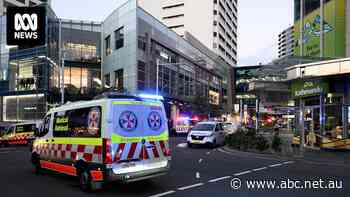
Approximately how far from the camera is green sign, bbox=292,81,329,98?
22.6m

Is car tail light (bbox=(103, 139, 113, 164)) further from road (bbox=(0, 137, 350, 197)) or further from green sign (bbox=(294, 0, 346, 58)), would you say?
green sign (bbox=(294, 0, 346, 58))

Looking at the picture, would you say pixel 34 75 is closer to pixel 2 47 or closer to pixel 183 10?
pixel 2 47

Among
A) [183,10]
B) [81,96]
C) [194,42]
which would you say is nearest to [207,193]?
[81,96]

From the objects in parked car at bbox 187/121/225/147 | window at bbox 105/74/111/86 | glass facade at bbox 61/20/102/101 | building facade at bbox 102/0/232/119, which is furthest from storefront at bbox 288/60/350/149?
glass facade at bbox 61/20/102/101

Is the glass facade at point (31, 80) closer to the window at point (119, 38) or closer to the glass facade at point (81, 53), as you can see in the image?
the glass facade at point (81, 53)

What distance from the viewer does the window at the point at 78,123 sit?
969cm

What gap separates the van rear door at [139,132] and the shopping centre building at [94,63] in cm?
3639

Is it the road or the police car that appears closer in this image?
the road

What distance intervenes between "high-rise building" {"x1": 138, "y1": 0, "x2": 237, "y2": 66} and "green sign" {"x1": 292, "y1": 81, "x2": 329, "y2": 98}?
79.2 m

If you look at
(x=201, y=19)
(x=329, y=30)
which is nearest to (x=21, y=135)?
(x=329, y=30)

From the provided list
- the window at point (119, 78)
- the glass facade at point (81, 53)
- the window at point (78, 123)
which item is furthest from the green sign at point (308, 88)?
the glass facade at point (81, 53)

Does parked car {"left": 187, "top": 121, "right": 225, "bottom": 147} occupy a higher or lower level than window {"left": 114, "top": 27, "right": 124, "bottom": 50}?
lower

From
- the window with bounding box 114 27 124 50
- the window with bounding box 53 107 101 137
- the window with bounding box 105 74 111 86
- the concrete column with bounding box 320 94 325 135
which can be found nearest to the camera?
the window with bounding box 53 107 101 137

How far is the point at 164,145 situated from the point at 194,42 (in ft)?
235
